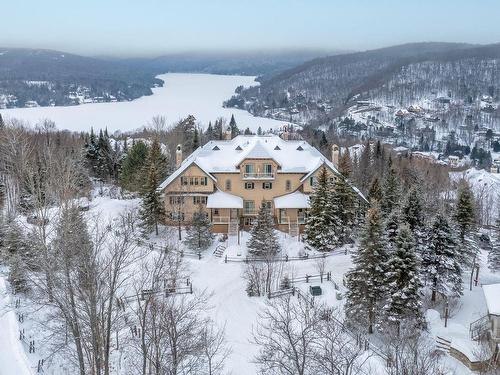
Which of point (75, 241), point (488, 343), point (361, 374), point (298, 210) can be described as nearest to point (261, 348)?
point (361, 374)

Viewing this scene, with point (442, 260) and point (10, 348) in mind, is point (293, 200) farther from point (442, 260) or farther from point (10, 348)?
point (10, 348)

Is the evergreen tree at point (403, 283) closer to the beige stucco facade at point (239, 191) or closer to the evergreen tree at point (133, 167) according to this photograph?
the beige stucco facade at point (239, 191)

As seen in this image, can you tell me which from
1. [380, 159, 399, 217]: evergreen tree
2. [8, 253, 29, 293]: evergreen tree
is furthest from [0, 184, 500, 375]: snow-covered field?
[380, 159, 399, 217]: evergreen tree

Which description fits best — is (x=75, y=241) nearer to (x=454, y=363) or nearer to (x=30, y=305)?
(x=30, y=305)

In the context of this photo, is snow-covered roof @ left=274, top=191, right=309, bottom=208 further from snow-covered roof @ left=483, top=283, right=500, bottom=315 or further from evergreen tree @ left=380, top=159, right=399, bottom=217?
snow-covered roof @ left=483, top=283, right=500, bottom=315

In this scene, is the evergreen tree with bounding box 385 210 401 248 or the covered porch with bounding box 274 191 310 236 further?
the covered porch with bounding box 274 191 310 236
